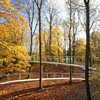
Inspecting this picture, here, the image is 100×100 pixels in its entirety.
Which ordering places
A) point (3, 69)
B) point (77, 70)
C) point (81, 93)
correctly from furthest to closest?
point (77, 70), point (3, 69), point (81, 93)

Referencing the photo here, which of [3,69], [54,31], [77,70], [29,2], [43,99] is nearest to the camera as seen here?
[43,99]

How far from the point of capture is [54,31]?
12.2 meters

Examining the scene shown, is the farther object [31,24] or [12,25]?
[31,24]

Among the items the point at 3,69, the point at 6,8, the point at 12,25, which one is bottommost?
the point at 3,69

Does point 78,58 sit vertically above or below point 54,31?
below

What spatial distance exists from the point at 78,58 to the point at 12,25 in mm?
8356

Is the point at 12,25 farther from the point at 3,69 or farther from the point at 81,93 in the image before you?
the point at 81,93

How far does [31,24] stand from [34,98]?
782 cm

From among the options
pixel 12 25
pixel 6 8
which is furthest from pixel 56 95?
pixel 6 8

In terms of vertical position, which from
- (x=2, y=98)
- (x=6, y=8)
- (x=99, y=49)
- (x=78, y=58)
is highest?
(x=6, y=8)

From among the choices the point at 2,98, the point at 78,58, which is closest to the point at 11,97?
the point at 2,98

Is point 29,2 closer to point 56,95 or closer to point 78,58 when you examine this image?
point 78,58

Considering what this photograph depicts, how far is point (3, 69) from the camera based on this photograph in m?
6.41

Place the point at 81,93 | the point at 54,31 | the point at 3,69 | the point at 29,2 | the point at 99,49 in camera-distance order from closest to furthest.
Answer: the point at 99,49 < the point at 81,93 < the point at 3,69 < the point at 29,2 < the point at 54,31
